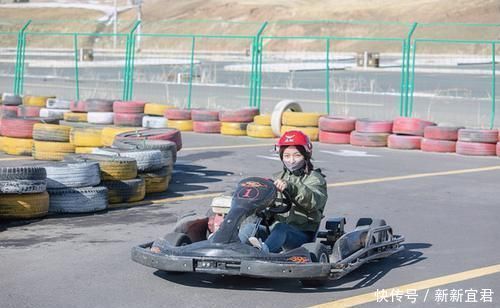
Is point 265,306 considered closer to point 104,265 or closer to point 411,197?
point 104,265

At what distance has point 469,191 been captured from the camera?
1085cm

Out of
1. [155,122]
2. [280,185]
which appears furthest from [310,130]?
[280,185]

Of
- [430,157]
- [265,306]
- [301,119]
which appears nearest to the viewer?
[265,306]

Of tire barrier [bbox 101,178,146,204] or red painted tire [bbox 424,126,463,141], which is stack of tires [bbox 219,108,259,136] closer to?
red painted tire [bbox 424,126,463,141]

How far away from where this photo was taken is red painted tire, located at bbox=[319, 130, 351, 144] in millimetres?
15500

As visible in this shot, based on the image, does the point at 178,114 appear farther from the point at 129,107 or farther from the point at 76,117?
the point at 76,117

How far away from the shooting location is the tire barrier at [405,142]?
48.7 feet

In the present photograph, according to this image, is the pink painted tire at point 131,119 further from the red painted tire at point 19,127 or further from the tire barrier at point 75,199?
the tire barrier at point 75,199

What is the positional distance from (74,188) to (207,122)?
27.1 feet

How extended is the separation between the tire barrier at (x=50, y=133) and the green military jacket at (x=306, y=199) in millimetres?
6240

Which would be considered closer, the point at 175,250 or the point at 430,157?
the point at 175,250

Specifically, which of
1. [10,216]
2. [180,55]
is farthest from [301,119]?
[180,55]

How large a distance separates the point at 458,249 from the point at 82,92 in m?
20.6

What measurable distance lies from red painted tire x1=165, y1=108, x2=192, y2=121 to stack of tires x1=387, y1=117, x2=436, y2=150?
419 cm
